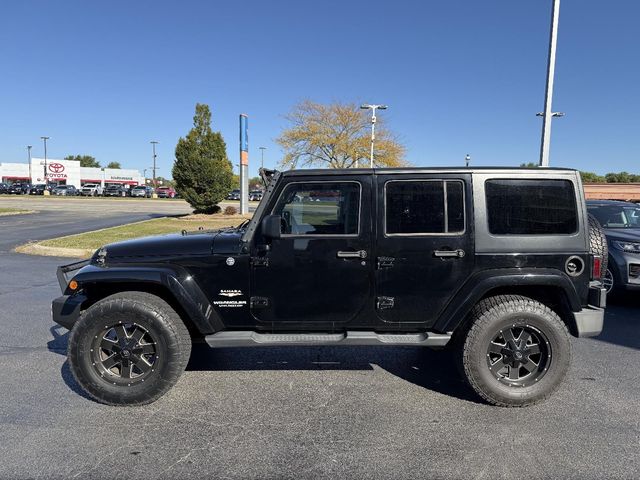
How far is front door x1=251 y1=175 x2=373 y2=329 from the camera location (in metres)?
3.55

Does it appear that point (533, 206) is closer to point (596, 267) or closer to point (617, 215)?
point (596, 267)

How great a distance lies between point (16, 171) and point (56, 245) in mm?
87641

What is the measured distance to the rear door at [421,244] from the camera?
3.55 m

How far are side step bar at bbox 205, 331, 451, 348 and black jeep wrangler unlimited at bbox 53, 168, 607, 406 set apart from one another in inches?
0.5

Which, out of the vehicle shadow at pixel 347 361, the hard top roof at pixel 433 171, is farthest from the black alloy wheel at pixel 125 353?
the hard top roof at pixel 433 171

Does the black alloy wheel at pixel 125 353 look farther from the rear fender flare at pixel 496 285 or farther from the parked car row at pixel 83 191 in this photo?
the parked car row at pixel 83 191

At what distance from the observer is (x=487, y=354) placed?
11.6 feet

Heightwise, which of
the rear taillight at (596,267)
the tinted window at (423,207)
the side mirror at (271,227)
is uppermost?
the tinted window at (423,207)

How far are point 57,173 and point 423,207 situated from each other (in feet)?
297

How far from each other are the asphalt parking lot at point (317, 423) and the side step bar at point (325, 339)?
1.56 feet

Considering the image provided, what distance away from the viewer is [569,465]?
108 inches

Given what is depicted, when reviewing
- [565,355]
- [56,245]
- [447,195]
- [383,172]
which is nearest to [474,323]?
[565,355]

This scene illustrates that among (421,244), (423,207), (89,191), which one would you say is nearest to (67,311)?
(421,244)

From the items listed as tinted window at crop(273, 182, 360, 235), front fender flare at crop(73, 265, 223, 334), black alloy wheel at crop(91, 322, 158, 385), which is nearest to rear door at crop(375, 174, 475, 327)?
tinted window at crop(273, 182, 360, 235)
